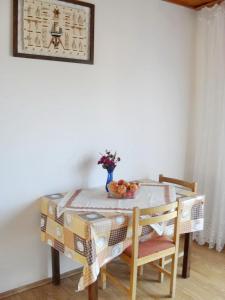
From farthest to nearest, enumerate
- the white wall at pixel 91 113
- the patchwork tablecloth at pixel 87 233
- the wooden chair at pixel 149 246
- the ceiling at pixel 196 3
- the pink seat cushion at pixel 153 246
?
1. the ceiling at pixel 196 3
2. the white wall at pixel 91 113
3. the pink seat cushion at pixel 153 246
4. the wooden chair at pixel 149 246
5. the patchwork tablecloth at pixel 87 233

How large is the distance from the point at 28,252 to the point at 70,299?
0.48 m

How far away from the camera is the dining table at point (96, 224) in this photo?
2.01 meters

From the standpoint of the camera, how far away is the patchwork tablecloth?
198 centimetres

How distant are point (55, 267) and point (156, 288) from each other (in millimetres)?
832

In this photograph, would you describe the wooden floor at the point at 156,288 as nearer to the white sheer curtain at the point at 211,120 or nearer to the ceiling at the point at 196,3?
the white sheer curtain at the point at 211,120

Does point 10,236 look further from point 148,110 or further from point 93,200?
point 148,110

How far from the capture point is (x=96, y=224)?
6.57 feet

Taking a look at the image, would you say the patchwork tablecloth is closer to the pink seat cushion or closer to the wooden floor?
the pink seat cushion

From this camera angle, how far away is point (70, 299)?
96.0 inches

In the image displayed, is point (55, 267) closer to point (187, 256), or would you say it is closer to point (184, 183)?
point (187, 256)

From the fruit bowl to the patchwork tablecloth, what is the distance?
28 cm

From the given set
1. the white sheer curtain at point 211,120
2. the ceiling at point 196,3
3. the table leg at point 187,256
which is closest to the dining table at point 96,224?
the table leg at point 187,256

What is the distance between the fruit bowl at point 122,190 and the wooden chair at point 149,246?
290mm

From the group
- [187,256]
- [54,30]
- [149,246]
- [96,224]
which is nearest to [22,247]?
[96,224]
